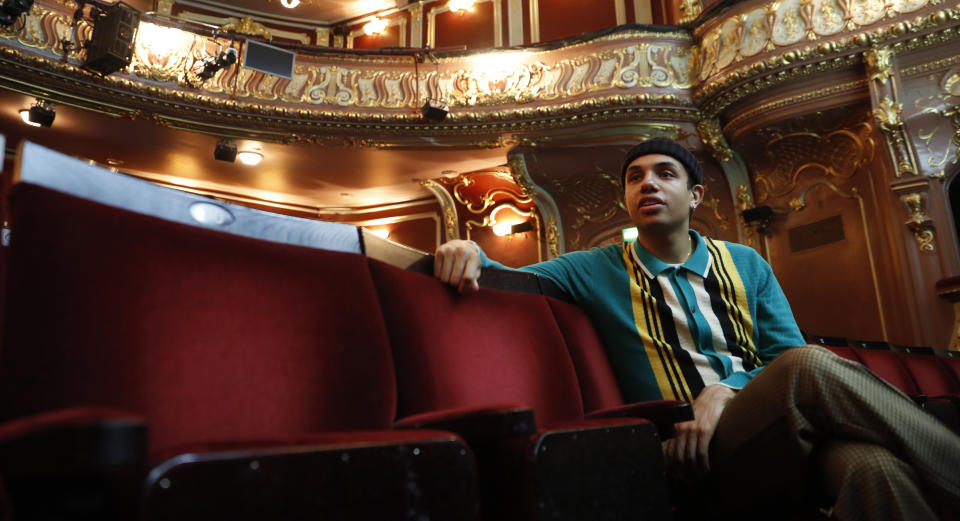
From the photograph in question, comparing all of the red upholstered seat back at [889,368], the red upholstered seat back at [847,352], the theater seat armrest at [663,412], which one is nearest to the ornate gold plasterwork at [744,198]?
the red upholstered seat back at [889,368]

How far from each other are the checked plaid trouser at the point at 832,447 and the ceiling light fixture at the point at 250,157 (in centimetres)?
482

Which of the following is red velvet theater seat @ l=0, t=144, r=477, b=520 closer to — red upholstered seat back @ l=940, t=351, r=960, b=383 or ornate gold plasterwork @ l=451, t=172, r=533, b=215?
red upholstered seat back @ l=940, t=351, r=960, b=383

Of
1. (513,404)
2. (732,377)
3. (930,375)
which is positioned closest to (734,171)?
(930,375)

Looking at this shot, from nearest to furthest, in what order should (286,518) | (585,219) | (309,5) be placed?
1. (286,518)
2. (585,219)
3. (309,5)

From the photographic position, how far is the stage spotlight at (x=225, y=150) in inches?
189

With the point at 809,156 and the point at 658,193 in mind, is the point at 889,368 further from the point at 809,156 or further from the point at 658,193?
the point at 809,156

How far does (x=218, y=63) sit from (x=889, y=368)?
416 centimetres

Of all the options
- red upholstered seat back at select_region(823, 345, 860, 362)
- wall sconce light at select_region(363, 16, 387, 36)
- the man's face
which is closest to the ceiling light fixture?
wall sconce light at select_region(363, 16, 387, 36)

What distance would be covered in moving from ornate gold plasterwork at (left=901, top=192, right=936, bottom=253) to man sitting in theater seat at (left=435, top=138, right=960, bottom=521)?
291 cm

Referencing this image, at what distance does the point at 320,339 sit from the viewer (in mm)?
728

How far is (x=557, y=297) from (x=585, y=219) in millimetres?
4344

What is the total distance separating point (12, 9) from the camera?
3758mm

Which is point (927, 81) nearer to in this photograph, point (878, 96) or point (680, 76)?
point (878, 96)

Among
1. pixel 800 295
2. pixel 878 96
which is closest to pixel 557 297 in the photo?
pixel 878 96
